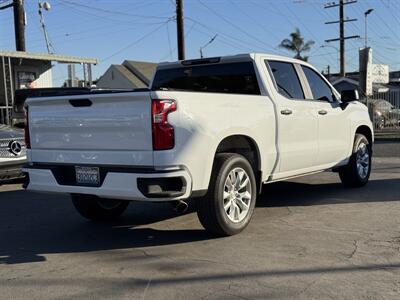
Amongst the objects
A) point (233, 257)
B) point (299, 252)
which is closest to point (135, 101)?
point (233, 257)

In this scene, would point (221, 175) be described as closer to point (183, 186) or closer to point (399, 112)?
point (183, 186)

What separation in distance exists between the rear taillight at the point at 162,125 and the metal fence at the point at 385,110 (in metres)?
19.1

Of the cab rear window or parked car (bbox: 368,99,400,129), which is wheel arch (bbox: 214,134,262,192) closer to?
the cab rear window

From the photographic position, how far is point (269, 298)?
13.6ft

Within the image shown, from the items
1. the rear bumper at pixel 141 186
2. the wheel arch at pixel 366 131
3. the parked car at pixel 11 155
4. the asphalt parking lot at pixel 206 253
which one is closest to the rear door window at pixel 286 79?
the asphalt parking lot at pixel 206 253

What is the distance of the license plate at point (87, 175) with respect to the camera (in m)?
5.57

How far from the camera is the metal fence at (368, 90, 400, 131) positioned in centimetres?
2370

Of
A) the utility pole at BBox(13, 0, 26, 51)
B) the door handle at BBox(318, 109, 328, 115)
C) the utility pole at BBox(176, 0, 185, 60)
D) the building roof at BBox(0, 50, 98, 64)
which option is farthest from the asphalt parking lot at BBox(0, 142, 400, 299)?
the utility pole at BBox(176, 0, 185, 60)

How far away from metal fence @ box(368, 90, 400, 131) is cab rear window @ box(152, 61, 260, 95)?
1675 centimetres

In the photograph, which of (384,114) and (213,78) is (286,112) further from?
(384,114)

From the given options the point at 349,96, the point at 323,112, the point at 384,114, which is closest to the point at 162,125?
the point at 323,112

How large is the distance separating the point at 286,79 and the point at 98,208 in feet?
9.65

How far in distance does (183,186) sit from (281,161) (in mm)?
1961

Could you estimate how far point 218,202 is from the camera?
5648 millimetres
